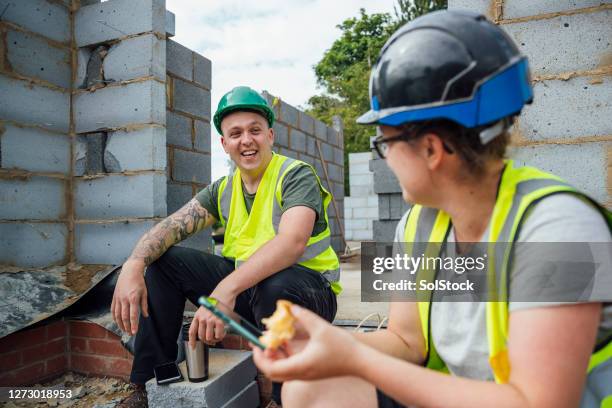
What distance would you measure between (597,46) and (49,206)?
3.34m

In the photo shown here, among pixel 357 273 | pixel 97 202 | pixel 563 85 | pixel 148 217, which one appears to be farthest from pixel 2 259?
pixel 357 273

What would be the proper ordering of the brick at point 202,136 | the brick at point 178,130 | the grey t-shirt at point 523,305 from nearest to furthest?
the grey t-shirt at point 523,305, the brick at point 178,130, the brick at point 202,136

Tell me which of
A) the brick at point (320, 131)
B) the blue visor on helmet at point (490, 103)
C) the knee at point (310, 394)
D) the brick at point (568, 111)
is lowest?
the knee at point (310, 394)

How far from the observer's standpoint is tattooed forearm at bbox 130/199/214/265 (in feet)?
7.66

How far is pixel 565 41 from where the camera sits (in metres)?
2.30

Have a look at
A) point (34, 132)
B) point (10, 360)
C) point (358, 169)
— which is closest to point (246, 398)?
point (10, 360)

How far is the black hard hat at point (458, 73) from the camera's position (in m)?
0.99

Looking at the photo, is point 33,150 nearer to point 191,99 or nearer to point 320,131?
point 191,99

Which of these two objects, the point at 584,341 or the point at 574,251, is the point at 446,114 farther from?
the point at 584,341

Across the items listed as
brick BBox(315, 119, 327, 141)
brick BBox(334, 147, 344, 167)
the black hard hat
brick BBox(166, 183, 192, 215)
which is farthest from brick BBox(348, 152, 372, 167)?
the black hard hat

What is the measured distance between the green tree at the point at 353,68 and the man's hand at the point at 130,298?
18238mm

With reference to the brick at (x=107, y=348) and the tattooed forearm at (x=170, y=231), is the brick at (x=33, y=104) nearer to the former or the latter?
the tattooed forearm at (x=170, y=231)

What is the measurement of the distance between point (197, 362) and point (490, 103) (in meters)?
1.77

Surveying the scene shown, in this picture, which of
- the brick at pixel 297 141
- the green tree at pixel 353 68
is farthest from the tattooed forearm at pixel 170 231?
the green tree at pixel 353 68
